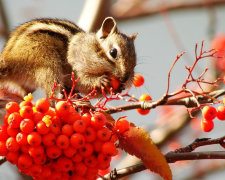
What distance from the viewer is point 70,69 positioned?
16.3 ft

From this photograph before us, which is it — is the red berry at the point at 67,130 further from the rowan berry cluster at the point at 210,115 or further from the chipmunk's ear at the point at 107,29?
the chipmunk's ear at the point at 107,29

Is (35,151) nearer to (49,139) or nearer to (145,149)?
(49,139)

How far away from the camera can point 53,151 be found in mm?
2391

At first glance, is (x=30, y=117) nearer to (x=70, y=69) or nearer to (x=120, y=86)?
(x=120, y=86)

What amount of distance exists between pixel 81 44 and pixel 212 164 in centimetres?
334

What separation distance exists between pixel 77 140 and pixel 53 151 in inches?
6.8

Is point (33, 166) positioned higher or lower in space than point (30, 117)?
lower

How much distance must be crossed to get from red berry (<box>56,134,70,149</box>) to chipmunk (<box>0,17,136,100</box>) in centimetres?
188

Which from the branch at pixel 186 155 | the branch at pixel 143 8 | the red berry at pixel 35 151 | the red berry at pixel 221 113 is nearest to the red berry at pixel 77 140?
the red berry at pixel 35 151

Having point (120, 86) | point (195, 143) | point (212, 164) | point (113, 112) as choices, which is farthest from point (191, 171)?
point (195, 143)

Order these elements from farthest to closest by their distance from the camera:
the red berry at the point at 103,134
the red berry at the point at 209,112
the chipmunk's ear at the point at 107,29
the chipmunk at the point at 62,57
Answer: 1. the chipmunk's ear at the point at 107,29
2. the chipmunk at the point at 62,57
3. the red berry at the point at 209,112
4. the red berry at the point at 103,134

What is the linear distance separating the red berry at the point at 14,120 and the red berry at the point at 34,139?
0.12m

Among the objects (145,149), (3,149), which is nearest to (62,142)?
(3,149)

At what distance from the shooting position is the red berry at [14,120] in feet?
7.88
